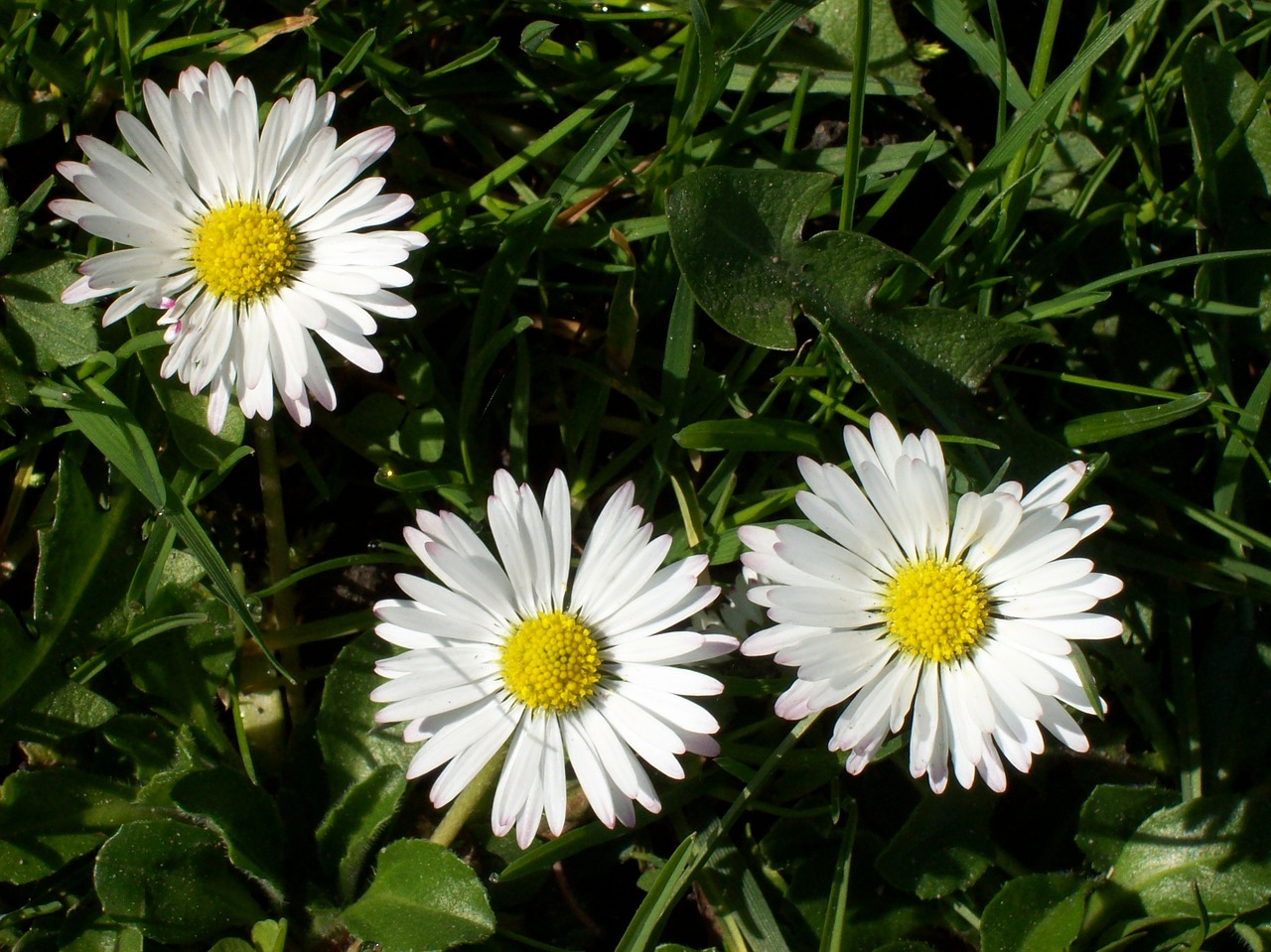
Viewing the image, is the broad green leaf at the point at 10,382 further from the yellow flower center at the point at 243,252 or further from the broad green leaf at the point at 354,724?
the broad green leaf at the point at 354,724

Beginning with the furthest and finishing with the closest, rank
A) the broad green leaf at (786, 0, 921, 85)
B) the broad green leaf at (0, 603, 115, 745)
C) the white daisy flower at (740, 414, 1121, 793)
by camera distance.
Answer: the broad green leaf at (786, 0, 921, 85) < the broad green leaf at (0, 603, 115, 745) < the white daisy flower at (740, 414, 1121, 793)

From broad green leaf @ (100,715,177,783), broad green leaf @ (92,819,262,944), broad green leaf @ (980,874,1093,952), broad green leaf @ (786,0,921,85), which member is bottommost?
broad green leaf @ (980,874,1093,952)

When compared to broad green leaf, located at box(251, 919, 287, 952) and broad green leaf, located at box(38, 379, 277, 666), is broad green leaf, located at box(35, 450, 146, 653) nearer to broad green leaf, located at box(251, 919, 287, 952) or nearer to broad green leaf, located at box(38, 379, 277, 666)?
broad green leaf, located at box(38, 379, 277, 666)

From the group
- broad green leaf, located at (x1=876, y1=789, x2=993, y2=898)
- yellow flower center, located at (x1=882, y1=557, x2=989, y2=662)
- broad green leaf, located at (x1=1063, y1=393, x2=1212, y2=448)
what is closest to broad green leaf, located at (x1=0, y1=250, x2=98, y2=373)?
yellow flower center, located at (x1=882, y1=557, x2=989, y2=662)

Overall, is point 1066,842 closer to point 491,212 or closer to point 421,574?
point 421,574

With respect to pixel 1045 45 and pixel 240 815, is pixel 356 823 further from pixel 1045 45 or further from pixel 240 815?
pixel 1045 45

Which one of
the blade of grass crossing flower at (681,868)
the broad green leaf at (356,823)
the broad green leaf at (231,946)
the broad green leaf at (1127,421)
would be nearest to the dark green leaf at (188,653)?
the broad green leaf at (356,823)


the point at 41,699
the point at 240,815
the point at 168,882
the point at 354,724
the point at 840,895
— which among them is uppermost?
the point at 41,699

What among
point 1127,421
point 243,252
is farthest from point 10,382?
point 1127,421
